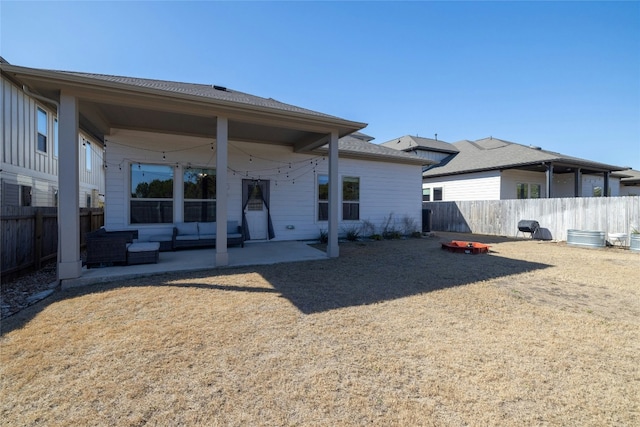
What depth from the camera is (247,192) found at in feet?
29.6

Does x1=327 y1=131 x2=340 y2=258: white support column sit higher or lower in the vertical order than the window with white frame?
lower

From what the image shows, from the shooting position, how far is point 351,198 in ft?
34.8

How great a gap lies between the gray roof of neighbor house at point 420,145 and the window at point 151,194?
14954 mm

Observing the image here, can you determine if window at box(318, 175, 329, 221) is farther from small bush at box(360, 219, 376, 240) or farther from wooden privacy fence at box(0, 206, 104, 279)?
wooden privacy fence at box(0, 206, 104, 279)

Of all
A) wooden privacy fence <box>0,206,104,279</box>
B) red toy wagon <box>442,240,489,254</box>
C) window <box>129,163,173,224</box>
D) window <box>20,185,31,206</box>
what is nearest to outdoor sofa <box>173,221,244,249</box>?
window <box>129,163,173,224</box>

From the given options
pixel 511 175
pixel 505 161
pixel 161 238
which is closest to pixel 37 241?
pixel 161 238

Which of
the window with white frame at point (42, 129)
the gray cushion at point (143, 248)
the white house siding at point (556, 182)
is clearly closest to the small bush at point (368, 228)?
the gray cushion at point (143, 248)

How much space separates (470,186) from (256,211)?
41.0 feet

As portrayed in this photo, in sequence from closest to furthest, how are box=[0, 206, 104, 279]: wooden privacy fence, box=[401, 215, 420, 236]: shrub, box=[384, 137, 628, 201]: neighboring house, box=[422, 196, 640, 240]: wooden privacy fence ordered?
box=[0, 206, 104, 279]: wooden privacy fence < box=[422, 196, 640, 240]: wooden privacy fence < box=[401, 215, 420, 236]: shrub < box=[384, 137, 628, 201]: neighboring house

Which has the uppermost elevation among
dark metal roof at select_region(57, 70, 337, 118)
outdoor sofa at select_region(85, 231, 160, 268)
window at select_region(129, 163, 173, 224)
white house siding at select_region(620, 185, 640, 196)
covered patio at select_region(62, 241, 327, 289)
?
dark metal roof at select_region(57, 70, 337, 118)

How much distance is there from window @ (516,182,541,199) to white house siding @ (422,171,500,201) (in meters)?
1.70

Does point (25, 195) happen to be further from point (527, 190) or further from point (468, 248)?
point (527, 190)

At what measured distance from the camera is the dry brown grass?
6.15ft

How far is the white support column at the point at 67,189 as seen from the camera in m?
4.66
